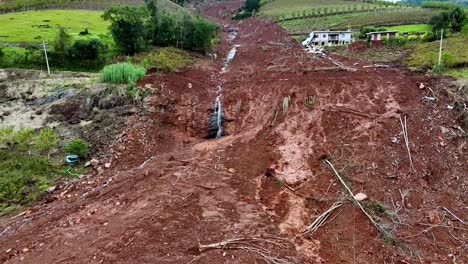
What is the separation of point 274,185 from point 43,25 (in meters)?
33.7

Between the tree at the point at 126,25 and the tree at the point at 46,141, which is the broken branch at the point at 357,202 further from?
the tree at the point at 126,25

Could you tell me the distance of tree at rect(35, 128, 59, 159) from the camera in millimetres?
14305

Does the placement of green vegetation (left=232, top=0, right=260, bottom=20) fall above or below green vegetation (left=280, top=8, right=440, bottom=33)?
above

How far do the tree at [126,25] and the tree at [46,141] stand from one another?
40.0 ft

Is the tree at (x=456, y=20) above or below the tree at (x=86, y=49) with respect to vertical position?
above

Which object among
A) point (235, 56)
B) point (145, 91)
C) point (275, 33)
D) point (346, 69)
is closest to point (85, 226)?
point (145, 91)

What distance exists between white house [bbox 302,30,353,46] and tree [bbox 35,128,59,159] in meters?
29.9

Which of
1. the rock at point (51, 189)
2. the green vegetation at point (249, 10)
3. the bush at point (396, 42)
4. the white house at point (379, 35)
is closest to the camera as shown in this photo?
the rock at point (51, 189)

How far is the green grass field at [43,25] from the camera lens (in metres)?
31.1

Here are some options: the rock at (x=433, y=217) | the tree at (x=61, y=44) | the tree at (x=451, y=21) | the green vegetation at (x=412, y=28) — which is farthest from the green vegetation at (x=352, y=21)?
the rock at (x=433, y=217)

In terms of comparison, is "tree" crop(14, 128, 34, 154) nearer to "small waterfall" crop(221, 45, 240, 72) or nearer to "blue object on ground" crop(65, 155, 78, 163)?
"blue object on ground" crop(65, 155, 78, 163)

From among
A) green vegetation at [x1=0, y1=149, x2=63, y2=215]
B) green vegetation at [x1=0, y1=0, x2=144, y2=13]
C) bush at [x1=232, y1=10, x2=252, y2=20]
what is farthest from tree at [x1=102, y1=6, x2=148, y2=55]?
bush at [x1=232, y1=10, x2=252, y2=20]

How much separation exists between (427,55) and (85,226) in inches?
860

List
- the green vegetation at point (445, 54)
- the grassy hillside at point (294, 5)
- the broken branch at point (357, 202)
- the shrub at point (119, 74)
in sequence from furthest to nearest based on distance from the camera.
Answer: the grassy hillside at point (294, 5)
the green vegetation at point (445, 54)
the shrub at point (119, 74)
the broken branch at point (357, 202)
